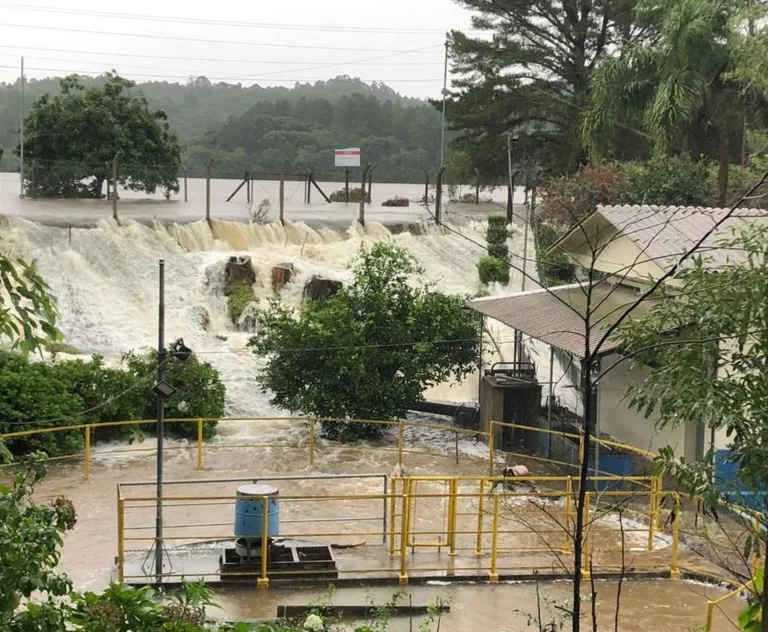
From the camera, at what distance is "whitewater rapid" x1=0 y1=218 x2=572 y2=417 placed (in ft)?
75.3

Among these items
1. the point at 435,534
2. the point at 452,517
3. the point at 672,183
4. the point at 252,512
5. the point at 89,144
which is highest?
the point at 89,144

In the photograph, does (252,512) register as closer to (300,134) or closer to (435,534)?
(435,534)

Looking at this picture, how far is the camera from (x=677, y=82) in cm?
2483

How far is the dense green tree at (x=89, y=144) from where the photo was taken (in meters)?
33.2

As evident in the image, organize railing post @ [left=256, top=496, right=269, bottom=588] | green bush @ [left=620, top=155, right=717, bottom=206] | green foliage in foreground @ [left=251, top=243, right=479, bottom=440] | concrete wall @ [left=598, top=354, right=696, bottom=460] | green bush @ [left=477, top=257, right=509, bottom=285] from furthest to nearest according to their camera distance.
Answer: green bush @ [left=477, top=257, right=509, bottom=285]
green bush @ [left=620, top=155, right=717, bottom=206]
green foliage in foreground @ [left=251, top=243, right=479, bottom=440]
concrete wall @ [left=598, top=354, right=696, bottom=460]
railing post @ [left=256, top=496, right=269, bottom=588]

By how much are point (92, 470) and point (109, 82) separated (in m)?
22.7

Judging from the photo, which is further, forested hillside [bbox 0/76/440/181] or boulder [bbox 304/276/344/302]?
forested hillside [bbox 0/76/440/181]

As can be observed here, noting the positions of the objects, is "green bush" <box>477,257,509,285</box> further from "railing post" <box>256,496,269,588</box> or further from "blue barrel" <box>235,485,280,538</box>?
"railing post" <box>256,496,269,588</box>

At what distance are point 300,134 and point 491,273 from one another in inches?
1206

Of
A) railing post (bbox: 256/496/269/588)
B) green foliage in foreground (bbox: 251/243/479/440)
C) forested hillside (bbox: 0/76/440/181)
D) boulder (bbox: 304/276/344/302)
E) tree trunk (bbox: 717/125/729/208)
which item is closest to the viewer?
railing post (bbox: 256/496/269/588)

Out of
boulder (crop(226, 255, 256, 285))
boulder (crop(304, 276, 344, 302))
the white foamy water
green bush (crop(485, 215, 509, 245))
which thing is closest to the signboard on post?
green bush (crop(485, 215, 509, 245))

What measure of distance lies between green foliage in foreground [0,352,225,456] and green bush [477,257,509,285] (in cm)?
1240

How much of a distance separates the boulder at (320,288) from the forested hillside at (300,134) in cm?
2138

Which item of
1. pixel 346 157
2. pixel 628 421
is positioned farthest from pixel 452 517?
pixel 346 157
